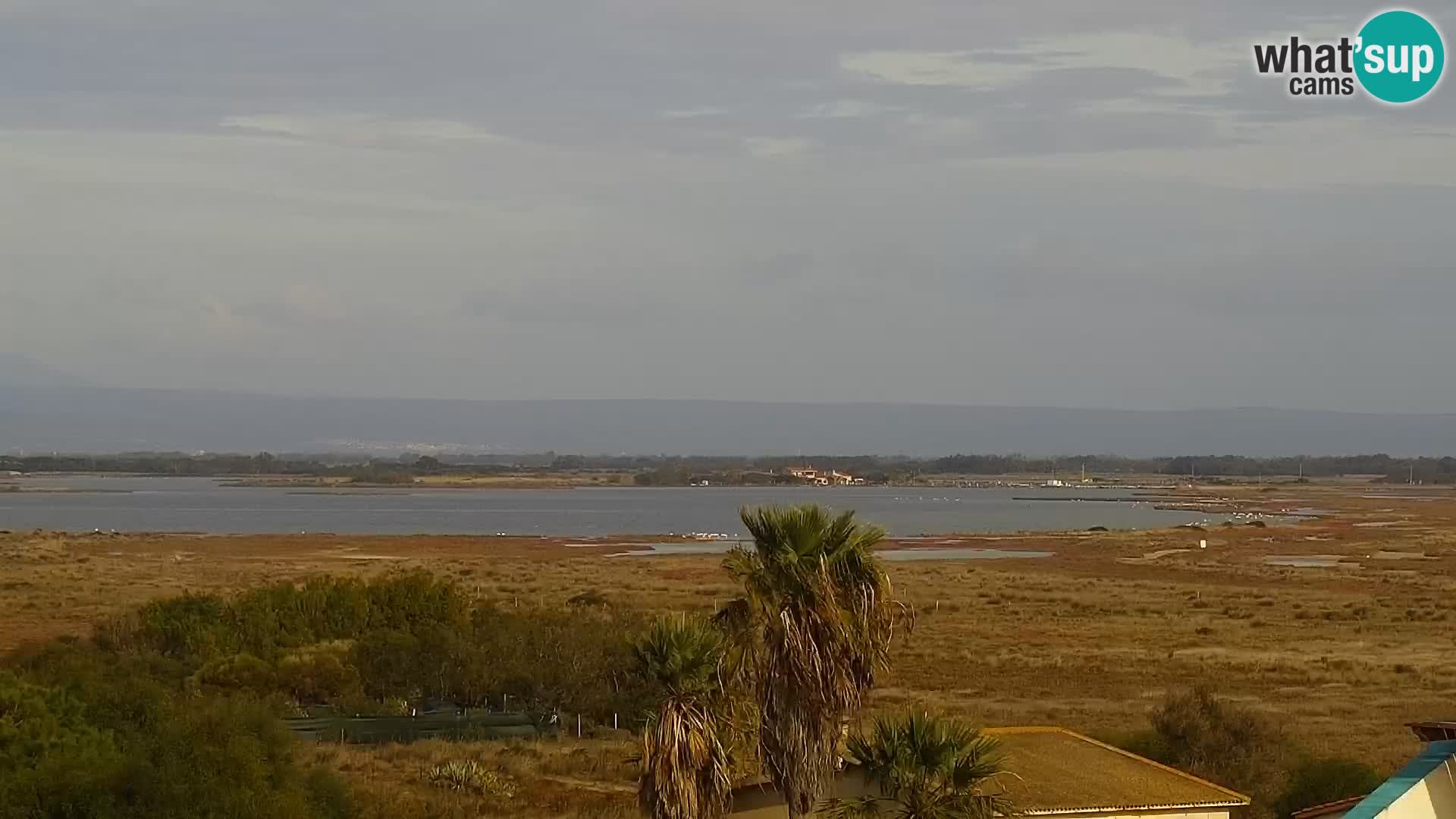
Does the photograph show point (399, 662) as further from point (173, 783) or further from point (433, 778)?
point (173, 783)

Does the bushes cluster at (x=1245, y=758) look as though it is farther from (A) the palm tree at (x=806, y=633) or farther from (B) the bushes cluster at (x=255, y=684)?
(A) the palm tree at (x=806, y=633)

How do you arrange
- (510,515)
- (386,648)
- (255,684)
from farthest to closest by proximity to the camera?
(510,515)
(386,648)
(255,684)

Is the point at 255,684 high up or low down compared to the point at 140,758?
down

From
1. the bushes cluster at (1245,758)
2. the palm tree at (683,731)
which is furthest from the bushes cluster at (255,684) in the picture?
the bushes cluster at (1245,758)

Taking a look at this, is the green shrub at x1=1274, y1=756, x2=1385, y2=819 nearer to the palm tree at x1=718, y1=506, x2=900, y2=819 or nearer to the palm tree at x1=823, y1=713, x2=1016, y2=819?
the palm tree at x1=823, y1=713, x2=1016, y2=819

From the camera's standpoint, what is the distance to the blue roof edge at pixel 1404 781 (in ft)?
29.6

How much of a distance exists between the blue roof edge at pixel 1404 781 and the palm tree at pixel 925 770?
3610 millimetres

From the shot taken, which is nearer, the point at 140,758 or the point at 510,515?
the point at 140,758

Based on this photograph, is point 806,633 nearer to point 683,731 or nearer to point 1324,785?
point 683,731

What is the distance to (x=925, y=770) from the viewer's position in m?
12.7

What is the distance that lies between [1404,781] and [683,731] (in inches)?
210

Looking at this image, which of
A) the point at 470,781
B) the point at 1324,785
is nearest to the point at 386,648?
the point at 470,781

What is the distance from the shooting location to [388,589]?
3734 centimetres

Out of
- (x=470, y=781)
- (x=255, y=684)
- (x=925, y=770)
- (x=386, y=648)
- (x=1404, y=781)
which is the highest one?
(x=1404, y=781)
